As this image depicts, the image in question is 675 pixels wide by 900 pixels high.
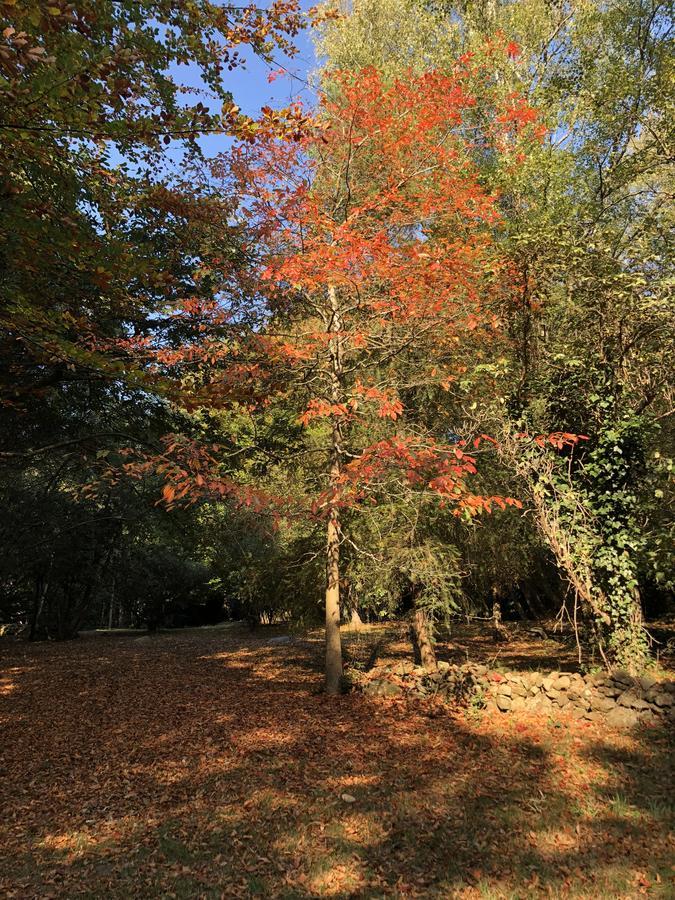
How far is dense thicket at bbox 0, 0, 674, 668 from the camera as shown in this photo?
716 cm

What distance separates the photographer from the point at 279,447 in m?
10.7

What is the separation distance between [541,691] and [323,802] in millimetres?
4322

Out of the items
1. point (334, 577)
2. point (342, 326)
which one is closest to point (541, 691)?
point (334, 577)

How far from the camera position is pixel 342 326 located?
10.5 meters

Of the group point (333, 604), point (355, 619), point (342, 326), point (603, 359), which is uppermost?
point (342, 326)

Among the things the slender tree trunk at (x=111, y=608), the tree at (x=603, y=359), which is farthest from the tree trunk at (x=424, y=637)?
the slender tree trunk at (x=111, y=608)

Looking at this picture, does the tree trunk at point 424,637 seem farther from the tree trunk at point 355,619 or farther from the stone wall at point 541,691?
the tree trunk at point 355,619

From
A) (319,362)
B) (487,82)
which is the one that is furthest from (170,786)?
(487,82)

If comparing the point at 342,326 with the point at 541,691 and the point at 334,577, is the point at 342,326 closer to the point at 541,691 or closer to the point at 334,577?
the point at 334,577

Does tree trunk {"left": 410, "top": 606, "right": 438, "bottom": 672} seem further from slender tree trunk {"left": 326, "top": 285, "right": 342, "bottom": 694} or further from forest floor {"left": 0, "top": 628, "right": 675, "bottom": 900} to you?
forest floor {"left": 0, "top": 628, "right": 675, "bottom": 900}

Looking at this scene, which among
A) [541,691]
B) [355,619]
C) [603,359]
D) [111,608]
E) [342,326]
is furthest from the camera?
[111,608]

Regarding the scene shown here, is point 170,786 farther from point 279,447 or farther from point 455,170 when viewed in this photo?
point 455,170

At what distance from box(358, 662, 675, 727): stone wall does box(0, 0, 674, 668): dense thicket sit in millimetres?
605

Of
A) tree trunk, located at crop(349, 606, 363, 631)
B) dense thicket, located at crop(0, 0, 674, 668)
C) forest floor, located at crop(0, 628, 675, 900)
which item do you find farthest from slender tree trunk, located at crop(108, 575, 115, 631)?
forest floor, located at crop(0, 628, 675, 900)
